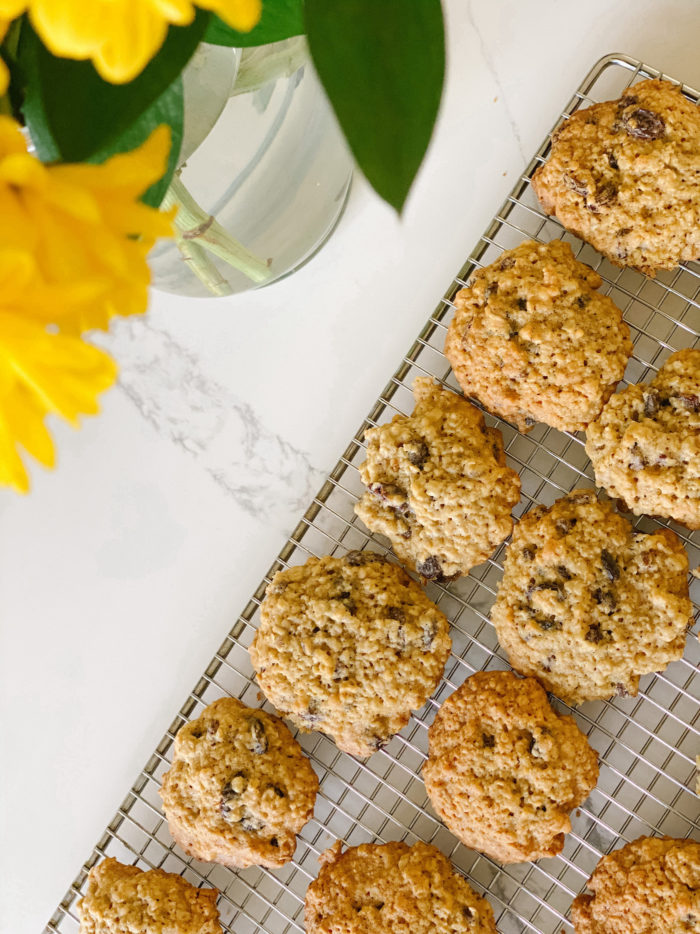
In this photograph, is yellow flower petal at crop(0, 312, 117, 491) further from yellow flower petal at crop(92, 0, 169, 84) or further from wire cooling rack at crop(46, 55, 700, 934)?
wire cooling rack at crop(46, 55, 700, 934)

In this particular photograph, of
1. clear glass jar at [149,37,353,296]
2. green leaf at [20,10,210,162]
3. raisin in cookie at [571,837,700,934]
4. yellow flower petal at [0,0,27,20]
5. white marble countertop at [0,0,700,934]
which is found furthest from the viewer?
white marble countertop at [0,0,700,934]

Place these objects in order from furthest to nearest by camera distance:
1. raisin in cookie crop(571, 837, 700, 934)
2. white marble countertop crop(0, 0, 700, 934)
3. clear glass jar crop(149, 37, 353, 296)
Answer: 1. white marble countertop crop(0, 0, 700, 934)
2. raisin in cookie crop(571, 837, 700, 934)
3. clear glass jar crop(149, 37, 353, 296)

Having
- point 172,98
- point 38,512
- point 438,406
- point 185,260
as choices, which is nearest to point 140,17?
point 172,98

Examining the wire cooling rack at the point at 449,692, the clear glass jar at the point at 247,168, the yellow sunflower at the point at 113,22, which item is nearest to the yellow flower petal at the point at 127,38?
the yellow sunflower at the point at 113,22

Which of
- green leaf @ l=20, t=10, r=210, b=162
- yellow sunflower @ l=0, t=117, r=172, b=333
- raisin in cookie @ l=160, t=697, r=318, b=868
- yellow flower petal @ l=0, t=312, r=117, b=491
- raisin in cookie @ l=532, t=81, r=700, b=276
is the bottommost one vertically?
raisin in cookie @ l=160, t=697, r=318, b=868

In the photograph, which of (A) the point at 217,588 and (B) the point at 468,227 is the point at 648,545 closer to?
(B) the point at 468,227

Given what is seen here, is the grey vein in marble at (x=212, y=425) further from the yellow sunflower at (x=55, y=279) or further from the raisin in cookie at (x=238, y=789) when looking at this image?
the yellow sunflower at (x=55, y=279)

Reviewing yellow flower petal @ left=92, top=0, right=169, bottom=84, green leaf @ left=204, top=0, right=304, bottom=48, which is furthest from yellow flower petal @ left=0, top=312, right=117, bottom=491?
green leaf @ left=204, top=0, right=304, bottom=48

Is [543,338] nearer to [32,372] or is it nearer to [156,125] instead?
[156,125]
